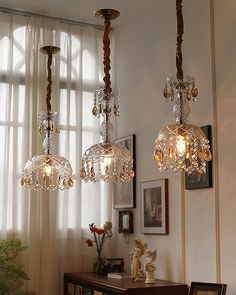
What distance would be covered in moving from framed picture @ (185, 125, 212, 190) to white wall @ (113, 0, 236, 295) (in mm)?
53

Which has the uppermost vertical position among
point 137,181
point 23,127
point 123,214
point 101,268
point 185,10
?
point 185,10

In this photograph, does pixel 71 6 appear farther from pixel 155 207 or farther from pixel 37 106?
pixel 155 207

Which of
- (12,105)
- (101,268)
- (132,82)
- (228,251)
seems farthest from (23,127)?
(228,251)

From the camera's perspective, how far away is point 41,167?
3.41 meters

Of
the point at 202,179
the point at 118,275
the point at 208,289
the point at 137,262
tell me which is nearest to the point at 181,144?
the point at 208,289

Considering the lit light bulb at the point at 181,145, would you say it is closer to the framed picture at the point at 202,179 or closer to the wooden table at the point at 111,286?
the framed picture at the point at 202,179

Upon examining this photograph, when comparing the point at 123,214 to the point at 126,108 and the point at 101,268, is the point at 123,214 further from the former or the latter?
the point at 126,108

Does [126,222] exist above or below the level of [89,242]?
above

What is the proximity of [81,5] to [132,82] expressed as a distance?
38.3 inches

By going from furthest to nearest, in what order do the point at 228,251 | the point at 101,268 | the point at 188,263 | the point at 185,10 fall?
1. the point at 101,268
2. the point at 185,10
3. the point at 188,263
4. the point at 228,251

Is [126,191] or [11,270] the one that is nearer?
[11,270]

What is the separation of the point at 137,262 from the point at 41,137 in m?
1.71

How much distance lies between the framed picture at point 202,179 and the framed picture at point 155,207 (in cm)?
39

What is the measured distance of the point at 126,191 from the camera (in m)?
5.63
